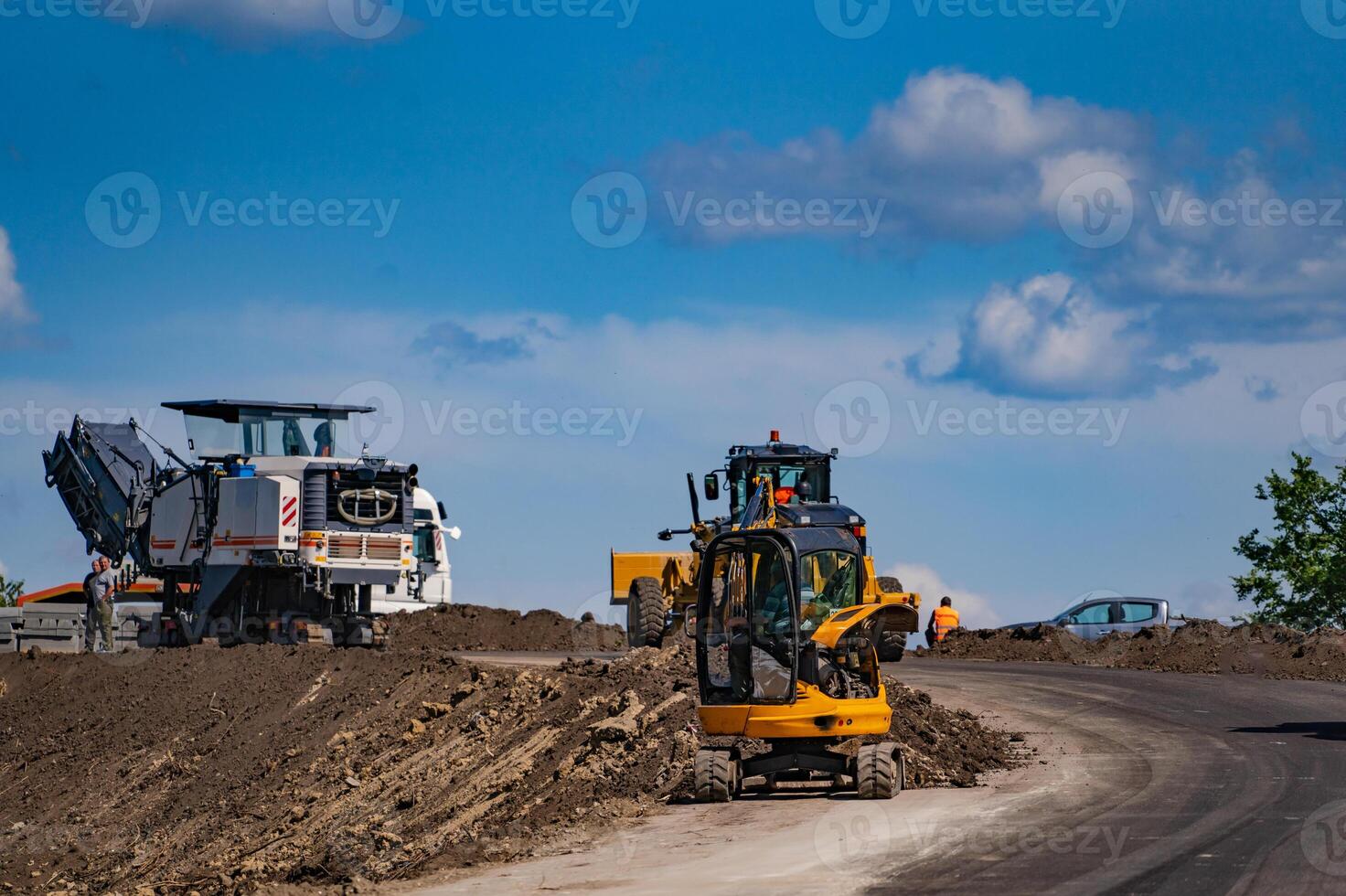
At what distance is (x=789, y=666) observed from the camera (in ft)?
46.2

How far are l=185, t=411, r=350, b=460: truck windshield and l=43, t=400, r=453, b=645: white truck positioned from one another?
0.08 feet

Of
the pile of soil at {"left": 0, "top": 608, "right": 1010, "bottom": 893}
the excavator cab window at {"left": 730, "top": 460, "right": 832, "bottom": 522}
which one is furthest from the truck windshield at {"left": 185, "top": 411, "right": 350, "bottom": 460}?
the excavator cab window at {"left": 730, "top": 460, "right": 832, "bottom": 522}

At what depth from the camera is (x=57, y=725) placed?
968 inches

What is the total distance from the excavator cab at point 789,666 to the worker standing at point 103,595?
17.0 m

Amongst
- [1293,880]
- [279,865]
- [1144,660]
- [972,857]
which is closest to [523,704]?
[279,865]

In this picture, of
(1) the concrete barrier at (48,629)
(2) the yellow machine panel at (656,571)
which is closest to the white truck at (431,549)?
(2) the yellow machine panel at (656,571)

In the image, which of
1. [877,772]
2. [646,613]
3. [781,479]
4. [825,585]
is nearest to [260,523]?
[646,613]

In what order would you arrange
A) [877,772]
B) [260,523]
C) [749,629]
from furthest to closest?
[260,523]
[749,629]
[877,772]

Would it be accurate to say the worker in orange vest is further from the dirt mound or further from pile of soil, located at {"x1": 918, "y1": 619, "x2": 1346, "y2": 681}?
the dirt mound

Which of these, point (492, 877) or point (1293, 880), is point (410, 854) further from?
point (1293, 880)

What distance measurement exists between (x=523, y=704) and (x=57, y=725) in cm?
933

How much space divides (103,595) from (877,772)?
741 inches

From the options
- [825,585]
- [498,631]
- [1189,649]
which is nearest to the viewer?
[825,585]

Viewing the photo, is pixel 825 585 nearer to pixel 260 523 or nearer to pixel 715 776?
pixel 715 776
